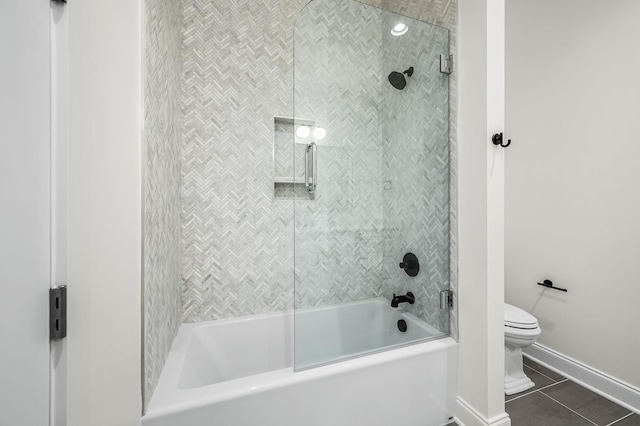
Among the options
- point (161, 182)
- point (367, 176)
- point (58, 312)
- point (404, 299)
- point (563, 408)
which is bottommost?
point (563, 408)

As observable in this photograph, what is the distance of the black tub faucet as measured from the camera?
1777 mm

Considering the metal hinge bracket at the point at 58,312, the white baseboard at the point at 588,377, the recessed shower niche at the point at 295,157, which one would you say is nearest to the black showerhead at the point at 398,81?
the recessed shower niche at the point at 295,157

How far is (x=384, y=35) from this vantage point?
1706 millimetres

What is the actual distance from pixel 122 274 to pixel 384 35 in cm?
191

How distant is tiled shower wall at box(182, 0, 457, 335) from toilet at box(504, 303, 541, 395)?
96 cm

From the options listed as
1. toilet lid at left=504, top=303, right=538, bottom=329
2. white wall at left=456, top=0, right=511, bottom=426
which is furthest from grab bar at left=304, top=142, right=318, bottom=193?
toilet lid at left=504, top=303, right=538, bottom=329

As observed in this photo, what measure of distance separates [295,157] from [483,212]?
111 cm

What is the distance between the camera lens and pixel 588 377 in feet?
5.81

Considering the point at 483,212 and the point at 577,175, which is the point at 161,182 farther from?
the point at 577,175

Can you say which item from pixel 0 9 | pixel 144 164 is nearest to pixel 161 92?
pixel 144 164

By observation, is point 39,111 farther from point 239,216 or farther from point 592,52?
point 592,52

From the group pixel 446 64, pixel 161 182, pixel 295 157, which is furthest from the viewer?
pixel 295 157

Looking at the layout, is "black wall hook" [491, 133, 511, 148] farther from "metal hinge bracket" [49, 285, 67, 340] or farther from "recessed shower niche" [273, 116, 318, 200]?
"metal hinge bracket" [49, 285, 67, 340]

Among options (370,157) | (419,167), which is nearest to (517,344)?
(419,167)
